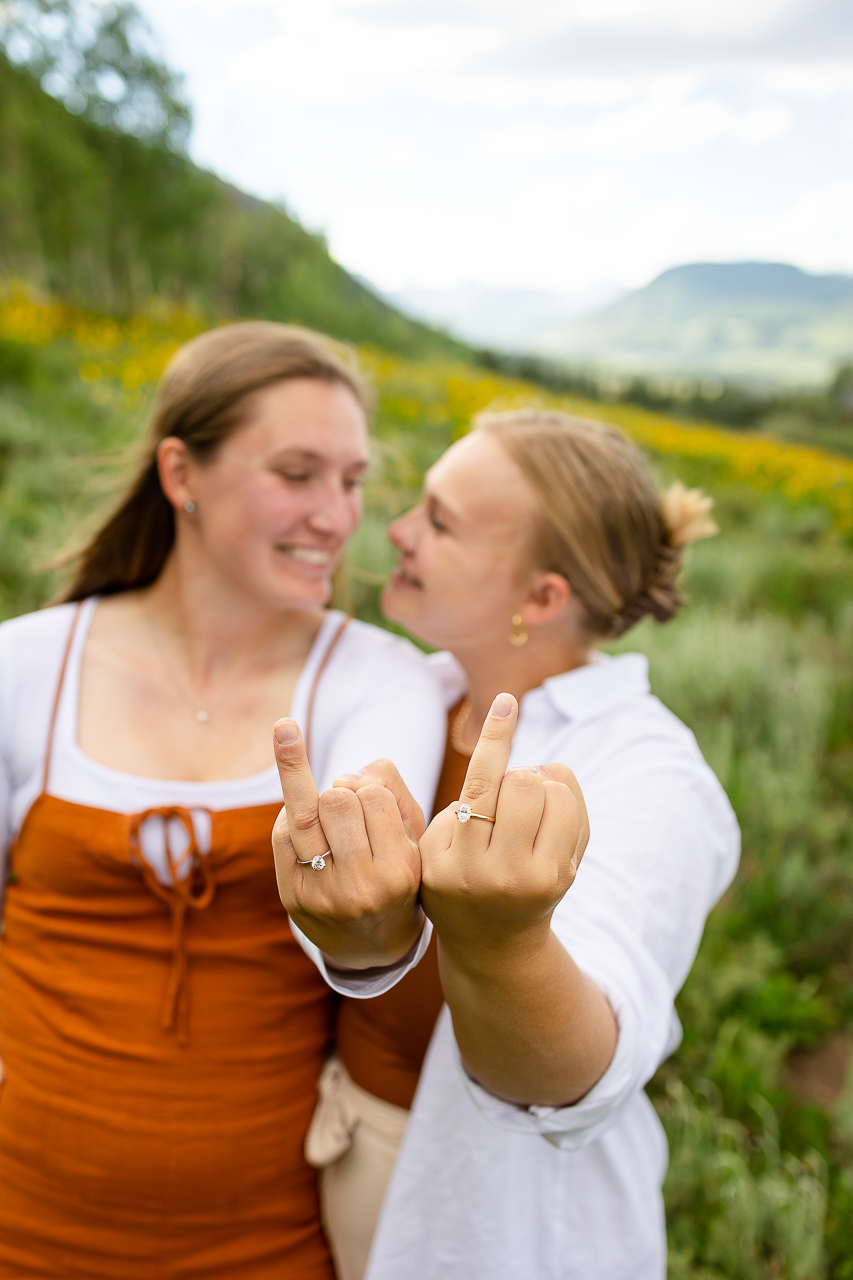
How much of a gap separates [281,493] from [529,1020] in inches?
44.2

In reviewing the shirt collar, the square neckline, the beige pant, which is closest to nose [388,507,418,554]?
the square neckline

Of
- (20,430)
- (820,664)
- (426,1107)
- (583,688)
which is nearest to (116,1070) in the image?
(426,1107)

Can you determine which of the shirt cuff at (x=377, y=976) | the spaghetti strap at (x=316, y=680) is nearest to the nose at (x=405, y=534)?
the spaghetti strap at (x=316, y=680)

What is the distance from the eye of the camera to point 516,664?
5.58 ft

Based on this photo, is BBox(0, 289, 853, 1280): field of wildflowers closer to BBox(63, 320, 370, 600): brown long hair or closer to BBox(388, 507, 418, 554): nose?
BBox(63, 320, 370, 600): brown long hair

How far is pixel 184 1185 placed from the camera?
141 cm

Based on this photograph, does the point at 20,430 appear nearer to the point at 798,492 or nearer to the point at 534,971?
the point at 534,971

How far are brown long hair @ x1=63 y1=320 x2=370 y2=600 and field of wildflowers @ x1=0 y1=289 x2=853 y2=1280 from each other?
172mm

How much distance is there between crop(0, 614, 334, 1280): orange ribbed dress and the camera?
141cm

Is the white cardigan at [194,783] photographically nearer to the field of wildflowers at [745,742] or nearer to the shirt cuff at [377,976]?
the shirt cuff at [377,976]

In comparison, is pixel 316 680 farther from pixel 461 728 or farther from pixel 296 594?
pixel 461 728

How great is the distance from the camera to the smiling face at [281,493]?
1.63 m

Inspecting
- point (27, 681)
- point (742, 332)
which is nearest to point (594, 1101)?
point (27, 681)

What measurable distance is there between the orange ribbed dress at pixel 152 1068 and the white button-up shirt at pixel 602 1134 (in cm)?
29
